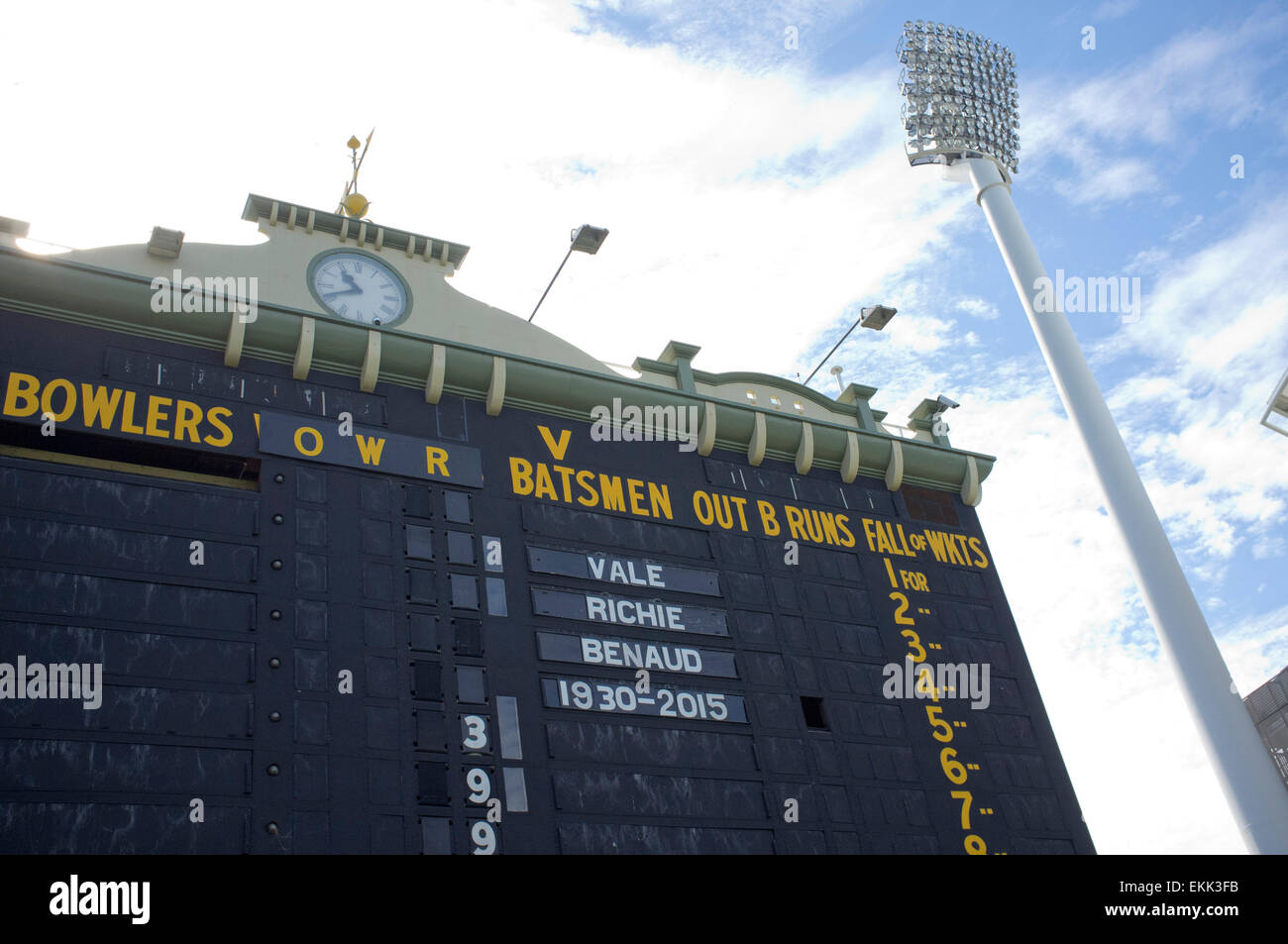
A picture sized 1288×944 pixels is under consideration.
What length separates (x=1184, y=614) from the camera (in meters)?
20.3

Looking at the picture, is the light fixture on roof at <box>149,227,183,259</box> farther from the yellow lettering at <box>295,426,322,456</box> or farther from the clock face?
the yellow lettering at <box>295,426,322,456</box>

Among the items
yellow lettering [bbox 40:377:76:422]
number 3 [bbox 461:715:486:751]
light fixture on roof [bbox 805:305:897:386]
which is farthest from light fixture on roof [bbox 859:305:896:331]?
yellow lettering [bbox 40:377:76:422]

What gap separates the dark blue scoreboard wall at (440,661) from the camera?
1128 centimetres

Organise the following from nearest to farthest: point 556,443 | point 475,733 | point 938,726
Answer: point 475,733 → point 938,726 → point 556,443

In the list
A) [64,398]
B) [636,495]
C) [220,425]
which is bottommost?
[636,495]

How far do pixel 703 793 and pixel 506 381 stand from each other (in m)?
5.79

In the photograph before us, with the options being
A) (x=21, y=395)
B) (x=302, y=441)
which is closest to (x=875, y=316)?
(x=302, y=441)

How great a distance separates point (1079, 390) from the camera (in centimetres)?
2273

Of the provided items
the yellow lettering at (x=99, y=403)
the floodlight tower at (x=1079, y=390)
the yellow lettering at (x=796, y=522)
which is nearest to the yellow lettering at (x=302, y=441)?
the yellow lettering at (x=99, y=403)

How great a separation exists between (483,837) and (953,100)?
772 inches

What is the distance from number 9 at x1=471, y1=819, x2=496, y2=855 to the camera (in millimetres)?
11836

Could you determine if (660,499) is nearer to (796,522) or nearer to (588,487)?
(588,487)

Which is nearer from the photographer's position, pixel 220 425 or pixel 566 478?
pixel 220 425
